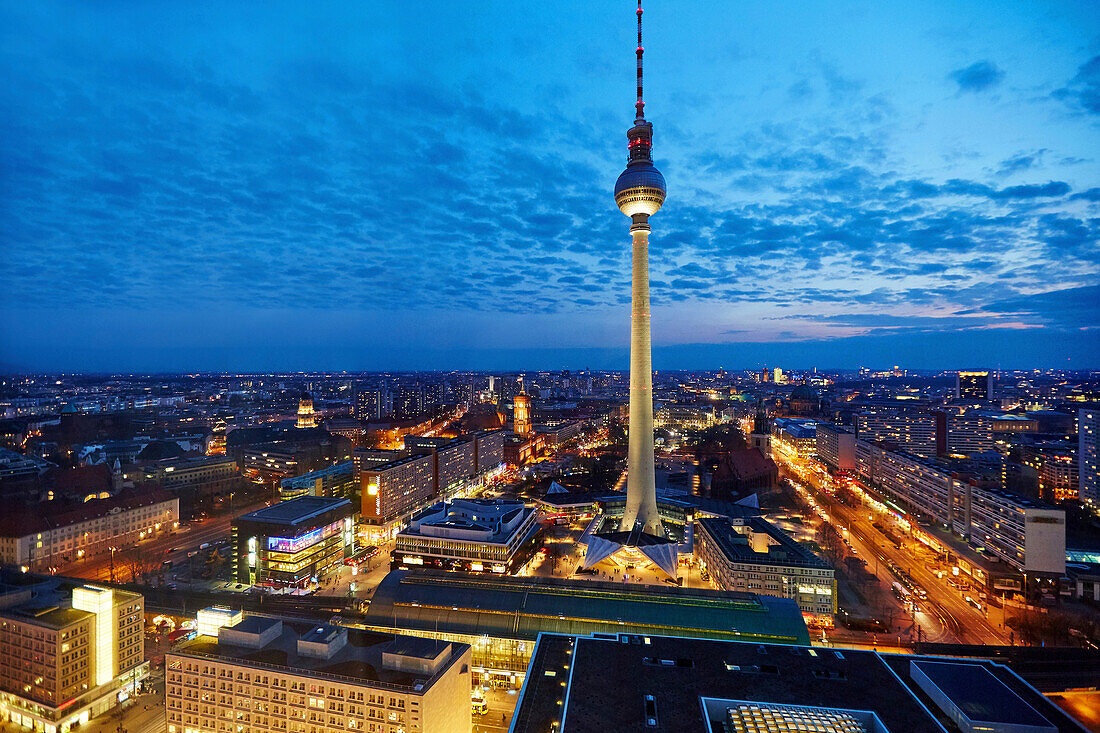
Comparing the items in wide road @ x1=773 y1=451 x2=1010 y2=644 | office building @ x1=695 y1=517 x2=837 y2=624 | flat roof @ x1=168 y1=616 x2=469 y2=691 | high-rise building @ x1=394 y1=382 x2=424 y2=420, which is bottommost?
wide road @ x1=773 y1=451 x2=1010 y2=644

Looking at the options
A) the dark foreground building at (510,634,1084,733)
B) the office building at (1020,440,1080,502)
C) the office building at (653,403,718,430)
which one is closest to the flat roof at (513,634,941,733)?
the dark foreground building at (510,634,1084,733)

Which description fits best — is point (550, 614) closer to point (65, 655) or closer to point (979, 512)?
point (65, 655)

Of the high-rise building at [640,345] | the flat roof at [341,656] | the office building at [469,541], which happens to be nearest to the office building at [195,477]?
the office building at [469,541]

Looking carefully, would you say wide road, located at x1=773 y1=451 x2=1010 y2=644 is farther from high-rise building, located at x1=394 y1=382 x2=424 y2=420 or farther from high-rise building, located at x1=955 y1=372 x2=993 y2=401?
high-rise building, located at x1=394 y1=382 x2=424 y2=420

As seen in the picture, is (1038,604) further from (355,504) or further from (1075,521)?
(355,504)

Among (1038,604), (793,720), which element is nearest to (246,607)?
(793,720)

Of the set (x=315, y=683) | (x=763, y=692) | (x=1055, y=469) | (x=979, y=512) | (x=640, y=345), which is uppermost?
(x=640, y=345)

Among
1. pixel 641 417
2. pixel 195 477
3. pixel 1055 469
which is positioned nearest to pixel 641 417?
pixel 641 417
